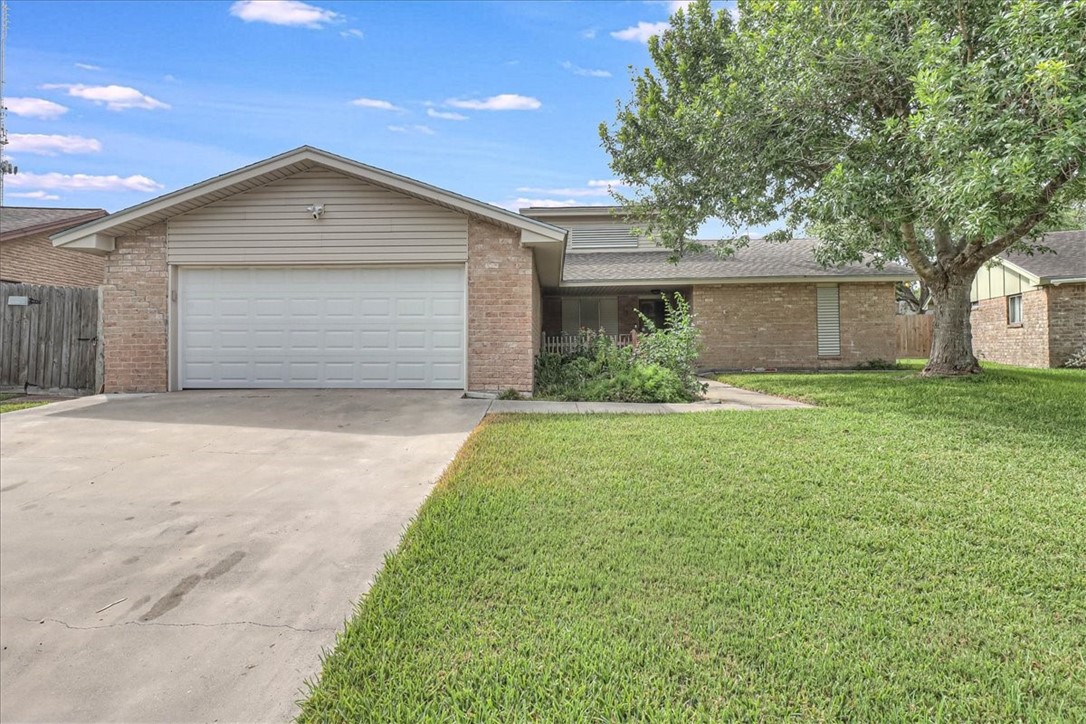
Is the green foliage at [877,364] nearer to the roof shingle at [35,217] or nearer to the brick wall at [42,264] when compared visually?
the brick wall at [42,264]

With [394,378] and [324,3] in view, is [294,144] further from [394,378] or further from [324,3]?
[394,378]

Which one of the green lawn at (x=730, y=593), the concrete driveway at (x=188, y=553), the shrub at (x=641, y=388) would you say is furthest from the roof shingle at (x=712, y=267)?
the green lawn at (x=730, y=593)

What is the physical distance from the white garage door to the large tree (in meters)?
5.72

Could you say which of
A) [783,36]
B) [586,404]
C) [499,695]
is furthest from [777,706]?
[783,36]

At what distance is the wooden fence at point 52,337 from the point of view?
390 inches

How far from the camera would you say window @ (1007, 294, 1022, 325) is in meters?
16.9

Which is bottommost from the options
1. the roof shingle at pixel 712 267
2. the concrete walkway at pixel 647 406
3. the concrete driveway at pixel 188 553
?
the concrete driveway at pixel 188 553

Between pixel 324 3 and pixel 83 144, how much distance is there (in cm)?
1264

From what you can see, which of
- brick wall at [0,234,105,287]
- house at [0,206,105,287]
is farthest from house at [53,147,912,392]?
house at [0,206,105,287]

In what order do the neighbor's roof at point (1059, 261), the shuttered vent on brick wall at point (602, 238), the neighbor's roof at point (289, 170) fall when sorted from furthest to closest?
1. the shuttered vent on brick wall at point (602, 238)
2. the neighbor's roof at point (1059, 261)
3. the neighbor's roof at point (289, 170)

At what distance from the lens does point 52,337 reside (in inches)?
392

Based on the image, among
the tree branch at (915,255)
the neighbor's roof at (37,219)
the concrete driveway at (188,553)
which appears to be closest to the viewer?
the concrete driveway at (188,553)

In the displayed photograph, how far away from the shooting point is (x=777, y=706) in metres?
1.90

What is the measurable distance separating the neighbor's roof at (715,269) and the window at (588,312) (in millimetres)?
1169
